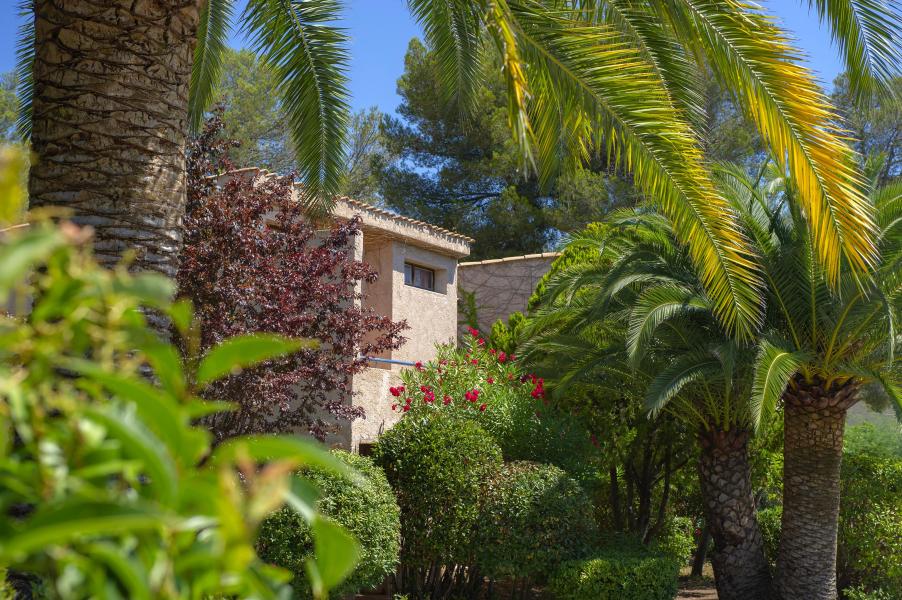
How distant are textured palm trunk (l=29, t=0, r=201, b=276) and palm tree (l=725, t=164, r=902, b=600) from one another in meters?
6.91

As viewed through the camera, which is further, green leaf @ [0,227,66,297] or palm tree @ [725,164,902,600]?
palm tree @ [725,164,902,600]

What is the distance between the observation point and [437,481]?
10219 millimetres

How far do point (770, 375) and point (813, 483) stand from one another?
2.37m

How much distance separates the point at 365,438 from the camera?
12.5 meters

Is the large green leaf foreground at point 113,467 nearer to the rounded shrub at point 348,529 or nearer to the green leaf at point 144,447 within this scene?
the green leaf at point 144,447

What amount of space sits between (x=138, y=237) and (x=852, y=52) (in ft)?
18.7

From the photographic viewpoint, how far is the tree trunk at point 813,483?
10.8 meters

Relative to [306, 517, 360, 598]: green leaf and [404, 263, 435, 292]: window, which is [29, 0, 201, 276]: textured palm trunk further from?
[404, 263, 435, 292]: window

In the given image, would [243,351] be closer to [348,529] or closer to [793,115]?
[793,115]

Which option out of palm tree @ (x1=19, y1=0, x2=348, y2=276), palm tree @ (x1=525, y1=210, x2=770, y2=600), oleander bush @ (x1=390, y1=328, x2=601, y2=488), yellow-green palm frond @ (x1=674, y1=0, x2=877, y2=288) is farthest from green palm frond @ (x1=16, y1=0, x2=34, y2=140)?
palm tree @ (x1=525, y1=210, x2=770, y2=600)

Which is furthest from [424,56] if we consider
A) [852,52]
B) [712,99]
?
[852,52]

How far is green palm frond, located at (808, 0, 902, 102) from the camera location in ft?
23.1

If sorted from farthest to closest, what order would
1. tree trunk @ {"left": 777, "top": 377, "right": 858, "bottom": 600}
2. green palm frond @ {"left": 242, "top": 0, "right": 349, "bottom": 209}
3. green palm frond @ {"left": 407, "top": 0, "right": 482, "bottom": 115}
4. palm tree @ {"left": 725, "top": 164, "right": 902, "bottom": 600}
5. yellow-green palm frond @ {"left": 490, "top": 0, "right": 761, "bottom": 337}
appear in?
tree trunk @ {"left": 777, "top": 377, "right": 858, "bottom": 600} < palm tree @ {"left": 725, "top": 164, "right": 902, "bottom": 600} < green palm frond @ {"left": 407, "top": 0, "right": 482, "bottom": 115} < green palm frond @ {"left": 242, "top": 0, "right": 349, "bottom": 209} < yellow-green palm frond @ {"left": 490, "top": 0, "right": 761, "bottom": 337}

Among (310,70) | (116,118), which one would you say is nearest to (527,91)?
(116,118)
